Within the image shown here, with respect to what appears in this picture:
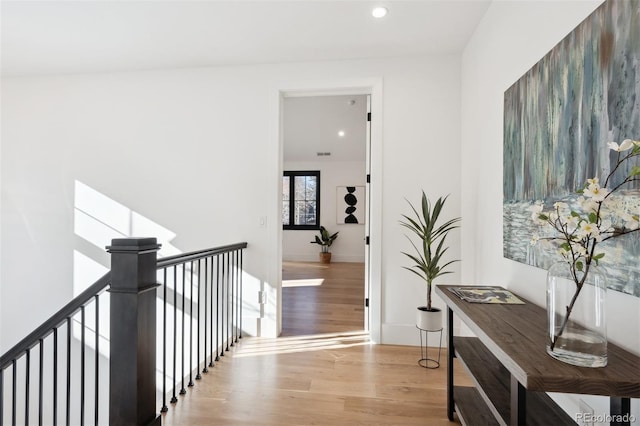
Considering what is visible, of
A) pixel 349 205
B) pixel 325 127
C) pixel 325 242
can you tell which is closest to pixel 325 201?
pixel 349 205

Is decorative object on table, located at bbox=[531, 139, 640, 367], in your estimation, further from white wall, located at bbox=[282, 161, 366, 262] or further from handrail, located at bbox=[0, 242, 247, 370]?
white wall, located at bbox=[282, 161, 366, 262]

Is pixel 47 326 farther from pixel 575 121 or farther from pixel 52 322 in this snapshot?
pixel 575 121

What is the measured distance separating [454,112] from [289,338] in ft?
8.39

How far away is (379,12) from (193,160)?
83.2 inches

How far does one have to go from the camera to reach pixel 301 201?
7898mm

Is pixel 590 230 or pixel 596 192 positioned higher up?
pixel 596 192

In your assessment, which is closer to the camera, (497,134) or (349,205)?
(497,134)

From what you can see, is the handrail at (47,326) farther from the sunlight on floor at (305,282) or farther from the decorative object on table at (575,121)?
the sunlight on floor at (305,282)

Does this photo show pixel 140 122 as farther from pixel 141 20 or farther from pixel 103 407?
pixel 103 407

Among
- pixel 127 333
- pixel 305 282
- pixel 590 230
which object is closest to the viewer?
pixel 590 230

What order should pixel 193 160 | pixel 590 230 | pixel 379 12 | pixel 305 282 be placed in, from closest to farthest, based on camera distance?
pixel 590 230, pixel 379 12, pixel 193 160, pixel 305 282

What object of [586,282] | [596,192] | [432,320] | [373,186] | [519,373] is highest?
[373,186]

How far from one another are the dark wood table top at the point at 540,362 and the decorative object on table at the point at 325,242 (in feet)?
20.0

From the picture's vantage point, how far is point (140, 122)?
129 inches
